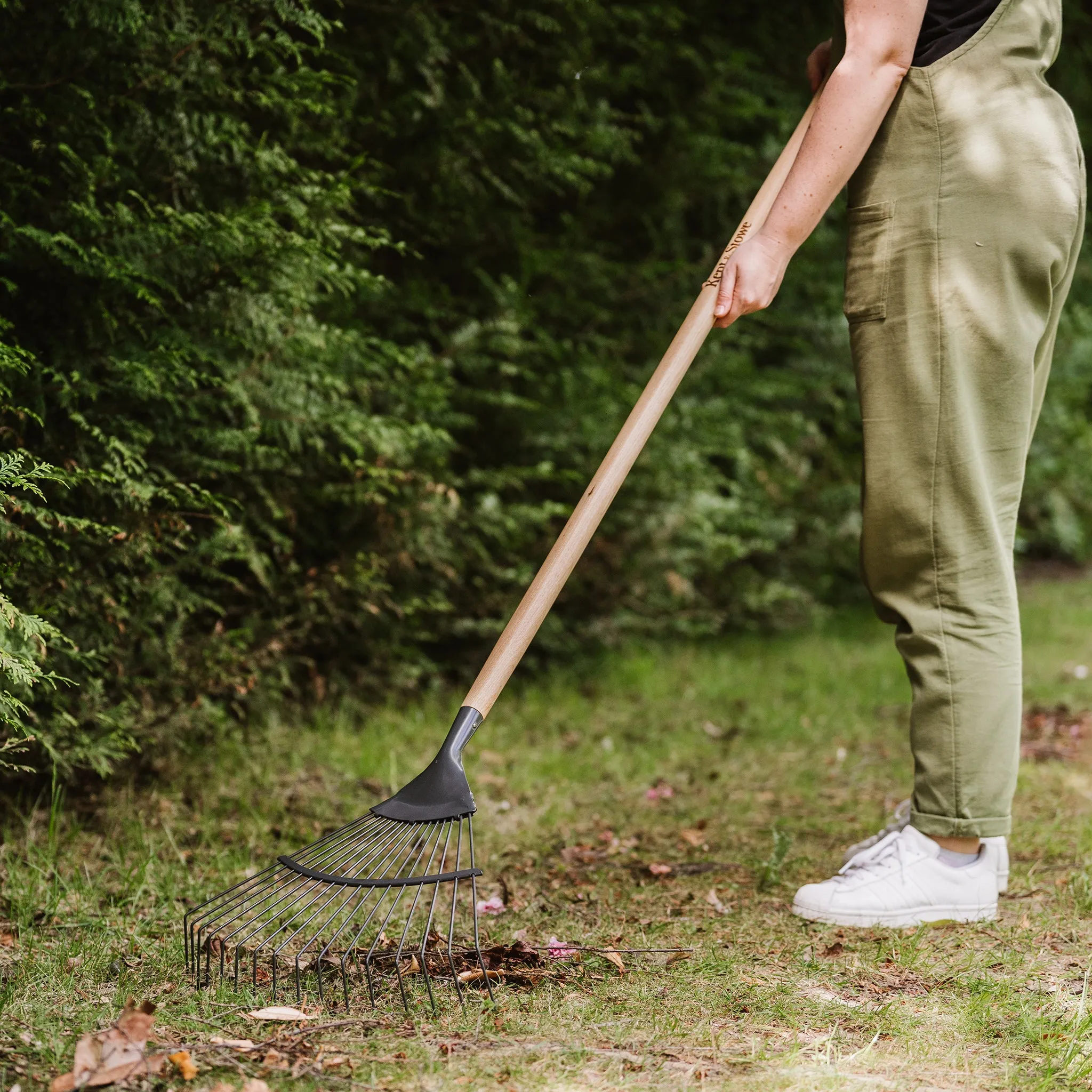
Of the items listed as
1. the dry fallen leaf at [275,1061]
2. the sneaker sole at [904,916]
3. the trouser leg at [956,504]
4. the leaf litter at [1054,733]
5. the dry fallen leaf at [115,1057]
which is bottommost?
the leaf litter at [1054,733]

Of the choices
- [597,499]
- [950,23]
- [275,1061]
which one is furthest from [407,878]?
[950,23]

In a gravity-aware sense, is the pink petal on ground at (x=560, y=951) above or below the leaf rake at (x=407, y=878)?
below

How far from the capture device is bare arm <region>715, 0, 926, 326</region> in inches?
81.5

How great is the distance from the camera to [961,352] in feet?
7.09

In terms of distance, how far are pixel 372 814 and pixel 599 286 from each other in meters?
2.82

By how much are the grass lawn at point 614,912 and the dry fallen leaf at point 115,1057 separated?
0.14 feet

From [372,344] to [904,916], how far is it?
2.17 metres

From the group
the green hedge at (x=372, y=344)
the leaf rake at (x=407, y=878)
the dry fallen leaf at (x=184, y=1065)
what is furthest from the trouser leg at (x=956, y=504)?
the dry fallen leaf at (x=184, y=1065)

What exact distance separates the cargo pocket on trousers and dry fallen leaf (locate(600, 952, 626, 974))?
1353 mm

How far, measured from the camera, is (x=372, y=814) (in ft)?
6.43

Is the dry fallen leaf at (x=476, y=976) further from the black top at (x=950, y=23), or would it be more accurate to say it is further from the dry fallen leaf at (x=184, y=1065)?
the black top at (x=950, y=23)

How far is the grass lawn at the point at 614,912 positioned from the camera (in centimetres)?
162

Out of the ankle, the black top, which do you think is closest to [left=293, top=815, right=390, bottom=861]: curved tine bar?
the ankle

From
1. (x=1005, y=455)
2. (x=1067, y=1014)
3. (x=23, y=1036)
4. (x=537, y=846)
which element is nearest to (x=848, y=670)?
(x=537, y=846)
